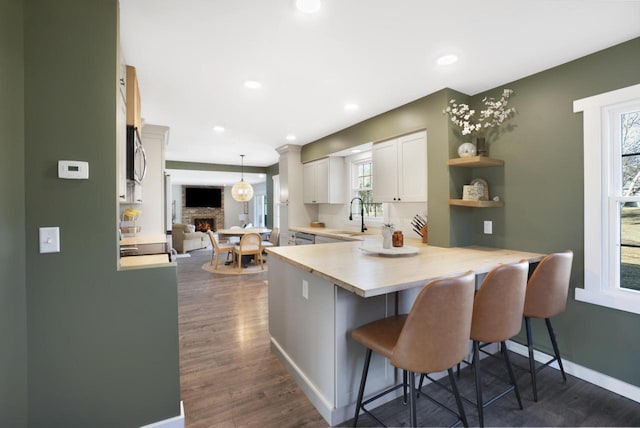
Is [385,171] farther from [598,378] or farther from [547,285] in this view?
[598,378]

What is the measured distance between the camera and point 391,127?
352 cm

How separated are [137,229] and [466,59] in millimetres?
4371

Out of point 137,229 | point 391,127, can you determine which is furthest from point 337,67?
point 137,229

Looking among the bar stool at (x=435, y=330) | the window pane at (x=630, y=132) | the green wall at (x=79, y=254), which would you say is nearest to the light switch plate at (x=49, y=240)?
the green wall at (x=79, y=254)

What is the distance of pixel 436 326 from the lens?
1.37 meters

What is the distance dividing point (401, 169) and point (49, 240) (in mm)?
3062

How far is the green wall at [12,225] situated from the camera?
1229mm

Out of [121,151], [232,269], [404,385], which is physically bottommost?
[232,269]

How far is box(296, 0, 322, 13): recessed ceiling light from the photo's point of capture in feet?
5.51

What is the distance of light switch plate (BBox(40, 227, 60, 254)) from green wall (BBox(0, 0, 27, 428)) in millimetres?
68

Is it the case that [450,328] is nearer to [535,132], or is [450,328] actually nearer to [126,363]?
[126,363]

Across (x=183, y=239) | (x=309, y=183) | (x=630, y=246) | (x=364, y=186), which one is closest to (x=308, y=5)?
(x=630, y=246)

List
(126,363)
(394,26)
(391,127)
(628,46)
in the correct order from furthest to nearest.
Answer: (391,127), (628,46), (394,26), (126,363)

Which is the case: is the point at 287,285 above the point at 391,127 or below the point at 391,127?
below
